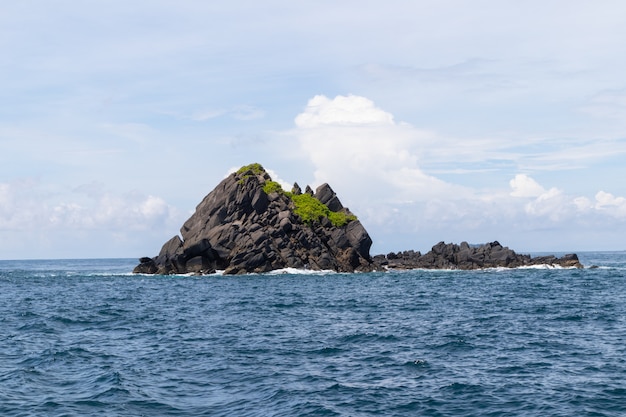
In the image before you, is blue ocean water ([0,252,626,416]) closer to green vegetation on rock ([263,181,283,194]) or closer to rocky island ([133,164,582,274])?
rocky island ([133,164,582,274])

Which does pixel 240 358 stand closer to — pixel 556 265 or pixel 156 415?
pixel 156 415

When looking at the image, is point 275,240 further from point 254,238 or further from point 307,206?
point 307,206

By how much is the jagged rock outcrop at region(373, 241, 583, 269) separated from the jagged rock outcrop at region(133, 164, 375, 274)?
9.61m

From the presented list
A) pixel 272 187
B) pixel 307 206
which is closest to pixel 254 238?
pixel 307 206

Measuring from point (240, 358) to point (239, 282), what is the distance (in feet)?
182

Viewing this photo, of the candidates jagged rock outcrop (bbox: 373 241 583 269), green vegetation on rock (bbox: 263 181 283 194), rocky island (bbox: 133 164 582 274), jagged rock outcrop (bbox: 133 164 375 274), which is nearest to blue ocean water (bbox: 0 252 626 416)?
jagged rock outcrop (bbox: 133 164 375 274)

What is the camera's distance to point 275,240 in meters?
109

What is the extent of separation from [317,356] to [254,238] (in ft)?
238

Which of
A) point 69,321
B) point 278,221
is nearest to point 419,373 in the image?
point 69,321

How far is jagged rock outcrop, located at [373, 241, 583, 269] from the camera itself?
121250 millimetres

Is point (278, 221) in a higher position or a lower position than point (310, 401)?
higher

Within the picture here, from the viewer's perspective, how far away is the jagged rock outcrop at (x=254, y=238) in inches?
4156

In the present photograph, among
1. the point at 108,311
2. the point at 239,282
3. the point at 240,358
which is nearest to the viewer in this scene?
the point at 240,358

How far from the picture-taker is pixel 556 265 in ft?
410
